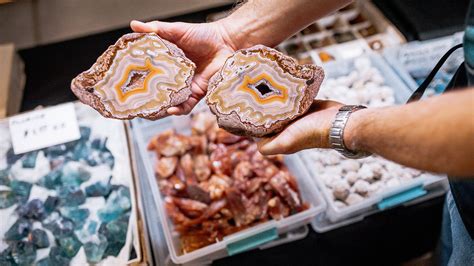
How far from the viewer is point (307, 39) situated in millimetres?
1689

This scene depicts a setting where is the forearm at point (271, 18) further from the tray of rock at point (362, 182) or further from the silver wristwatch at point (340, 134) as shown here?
the tray of rock at point (362, 182)

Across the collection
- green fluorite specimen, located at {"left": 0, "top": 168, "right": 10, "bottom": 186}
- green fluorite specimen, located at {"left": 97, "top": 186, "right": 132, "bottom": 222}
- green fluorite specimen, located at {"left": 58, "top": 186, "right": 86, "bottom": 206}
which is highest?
green fluorite specimen, located at {"left": 0, "top": 168, "right": 10, "bottom": 186}

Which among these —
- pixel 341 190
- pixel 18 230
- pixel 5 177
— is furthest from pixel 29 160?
pixel 341 190

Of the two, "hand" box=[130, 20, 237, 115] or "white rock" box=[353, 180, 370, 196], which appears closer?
"hand" box=[130, 20, 237, 115]

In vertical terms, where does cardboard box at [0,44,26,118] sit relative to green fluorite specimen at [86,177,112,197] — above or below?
above

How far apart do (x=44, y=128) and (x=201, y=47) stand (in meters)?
0.51

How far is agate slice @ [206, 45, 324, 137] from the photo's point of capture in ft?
2.94

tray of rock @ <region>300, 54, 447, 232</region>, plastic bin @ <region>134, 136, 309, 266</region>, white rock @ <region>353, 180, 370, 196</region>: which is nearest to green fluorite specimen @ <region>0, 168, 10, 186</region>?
plastic bin @ <region>134, 136, 309, 266</region>

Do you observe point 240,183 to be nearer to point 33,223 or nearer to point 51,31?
point 33,223

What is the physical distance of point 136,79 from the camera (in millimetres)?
889

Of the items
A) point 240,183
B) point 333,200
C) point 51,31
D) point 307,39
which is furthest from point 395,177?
point 51,31

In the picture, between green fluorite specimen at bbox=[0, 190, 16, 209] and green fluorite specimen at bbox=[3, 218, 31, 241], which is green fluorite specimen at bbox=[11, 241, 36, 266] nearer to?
green fluorite specimen at bbox=[3, 218, 31, 241]

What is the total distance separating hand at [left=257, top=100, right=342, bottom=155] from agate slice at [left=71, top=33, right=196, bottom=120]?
21cm

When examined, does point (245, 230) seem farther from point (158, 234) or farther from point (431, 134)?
point (431, 134)
